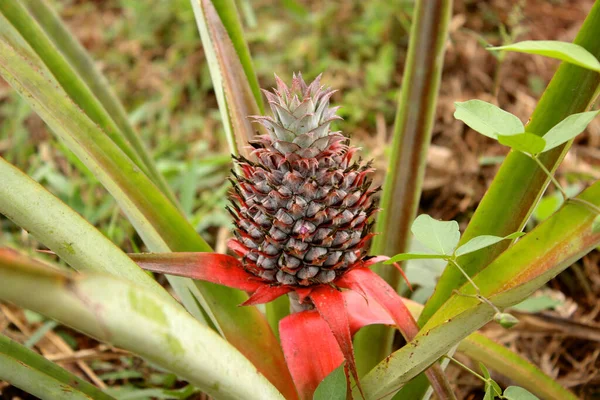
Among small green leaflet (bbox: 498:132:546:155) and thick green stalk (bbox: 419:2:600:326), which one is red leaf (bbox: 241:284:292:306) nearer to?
thick green stalk (bbox: 419:2:600:326)

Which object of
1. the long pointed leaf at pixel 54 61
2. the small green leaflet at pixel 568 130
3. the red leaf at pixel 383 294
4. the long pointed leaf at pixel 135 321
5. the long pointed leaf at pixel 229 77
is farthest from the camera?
the long pointed leaf at pixel 229 77

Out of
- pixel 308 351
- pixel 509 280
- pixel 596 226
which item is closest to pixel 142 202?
pixel 308 351

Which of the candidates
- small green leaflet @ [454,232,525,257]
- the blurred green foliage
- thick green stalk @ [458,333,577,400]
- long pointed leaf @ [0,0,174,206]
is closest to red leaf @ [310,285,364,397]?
small green leaflet @ [454,232,525,257]

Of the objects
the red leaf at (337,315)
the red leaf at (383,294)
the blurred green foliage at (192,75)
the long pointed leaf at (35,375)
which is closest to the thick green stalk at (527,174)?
the red leaf at (383,294)

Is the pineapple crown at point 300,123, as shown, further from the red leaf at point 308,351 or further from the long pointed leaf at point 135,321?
the long pointed leaf at point 135,321

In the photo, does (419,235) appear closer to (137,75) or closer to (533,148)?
(533,148)
